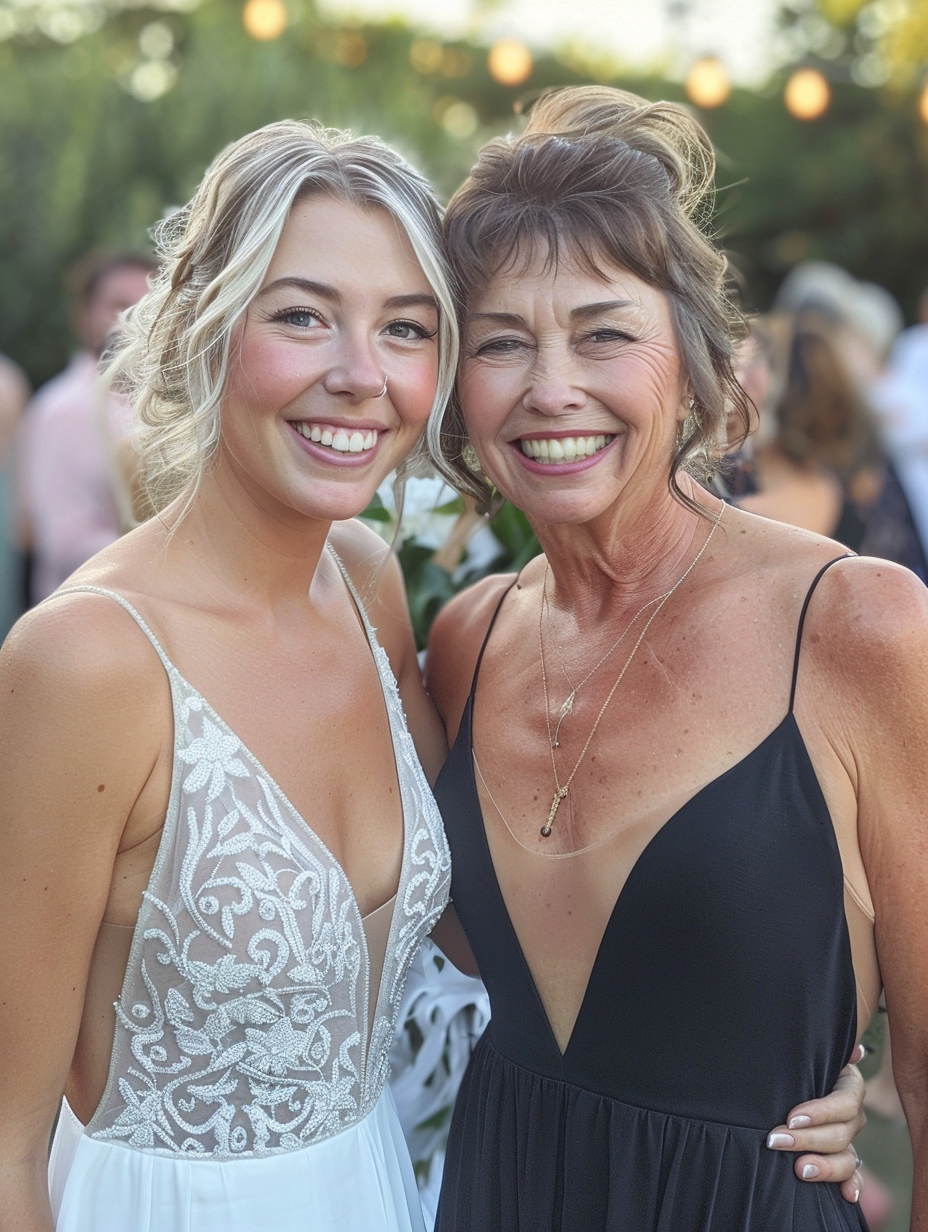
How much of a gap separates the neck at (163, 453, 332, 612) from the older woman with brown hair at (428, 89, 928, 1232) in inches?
15.2

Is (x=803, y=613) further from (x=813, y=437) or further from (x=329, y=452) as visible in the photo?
(x=813, y=437)

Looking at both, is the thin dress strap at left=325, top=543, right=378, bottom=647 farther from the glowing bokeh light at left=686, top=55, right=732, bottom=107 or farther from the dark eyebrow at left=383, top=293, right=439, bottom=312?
the glowing bokeh light at left=686, top=55, right=732, bottom=107

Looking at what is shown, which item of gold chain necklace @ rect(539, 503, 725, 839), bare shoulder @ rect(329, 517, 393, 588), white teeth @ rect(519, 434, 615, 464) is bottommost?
gold chain necklace @ rect(539, 503, 725, 839)

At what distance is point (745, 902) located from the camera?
195 centimetres

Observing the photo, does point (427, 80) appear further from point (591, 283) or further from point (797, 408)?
point (591, 283)

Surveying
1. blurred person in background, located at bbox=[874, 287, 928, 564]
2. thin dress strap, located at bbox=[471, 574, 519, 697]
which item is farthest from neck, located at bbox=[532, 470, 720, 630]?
blurred person in background, located at bbox=[874, 287, 928, 564]

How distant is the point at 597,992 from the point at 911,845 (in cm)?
54

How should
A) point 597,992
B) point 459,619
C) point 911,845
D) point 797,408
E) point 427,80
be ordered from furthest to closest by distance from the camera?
point 427,80 < point 797,408 < point 459,619 < point 597,992 < point 911,845

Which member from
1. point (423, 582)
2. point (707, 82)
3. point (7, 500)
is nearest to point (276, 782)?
point (423, 582)

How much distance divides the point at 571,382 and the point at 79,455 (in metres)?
4.05

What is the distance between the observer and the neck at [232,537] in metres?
2.17

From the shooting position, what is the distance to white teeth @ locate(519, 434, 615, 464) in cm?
216

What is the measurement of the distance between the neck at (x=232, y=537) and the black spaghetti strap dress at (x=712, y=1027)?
0.79 metres

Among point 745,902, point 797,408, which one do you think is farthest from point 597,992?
point 797,408
